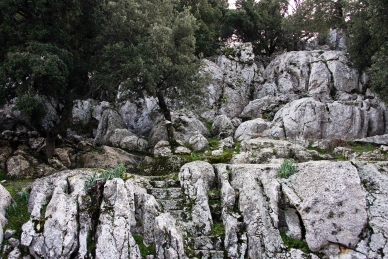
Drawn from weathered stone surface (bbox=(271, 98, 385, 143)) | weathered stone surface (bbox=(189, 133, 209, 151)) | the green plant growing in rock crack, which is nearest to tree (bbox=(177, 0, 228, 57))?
weathered stone surface (bbox=(271, 98, 385, 143))

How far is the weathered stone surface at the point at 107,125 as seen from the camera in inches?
1064

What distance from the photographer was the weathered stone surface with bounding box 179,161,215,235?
543 inches

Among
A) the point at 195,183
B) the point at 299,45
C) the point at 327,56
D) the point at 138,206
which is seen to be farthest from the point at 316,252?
the point at 299,45

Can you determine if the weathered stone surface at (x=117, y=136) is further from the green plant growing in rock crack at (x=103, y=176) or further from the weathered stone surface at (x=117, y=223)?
the weathered stone surface at (x=117, y=223)

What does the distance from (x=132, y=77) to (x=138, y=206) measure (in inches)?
442

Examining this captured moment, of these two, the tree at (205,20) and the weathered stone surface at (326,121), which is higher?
the tree at (205,20)

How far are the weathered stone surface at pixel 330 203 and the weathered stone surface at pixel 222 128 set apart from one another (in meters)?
12.5

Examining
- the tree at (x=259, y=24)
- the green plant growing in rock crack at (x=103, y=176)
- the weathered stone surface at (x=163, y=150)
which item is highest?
the tree at (x=259, y=24)

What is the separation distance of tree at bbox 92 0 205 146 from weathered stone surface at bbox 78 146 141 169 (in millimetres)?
3085

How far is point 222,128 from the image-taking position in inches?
1063

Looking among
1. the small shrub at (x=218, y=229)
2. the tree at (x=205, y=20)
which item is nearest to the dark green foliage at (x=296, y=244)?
the small shrub at (x=218, y=229)

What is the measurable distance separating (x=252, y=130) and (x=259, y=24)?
21474 mm

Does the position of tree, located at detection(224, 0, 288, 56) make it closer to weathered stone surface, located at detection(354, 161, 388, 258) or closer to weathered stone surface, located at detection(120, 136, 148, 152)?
weathered stone surface, located at detection(120, 136, 148, 152)

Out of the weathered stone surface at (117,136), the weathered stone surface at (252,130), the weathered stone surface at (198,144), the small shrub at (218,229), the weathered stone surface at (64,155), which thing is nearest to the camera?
the small shrub at (218,229)
